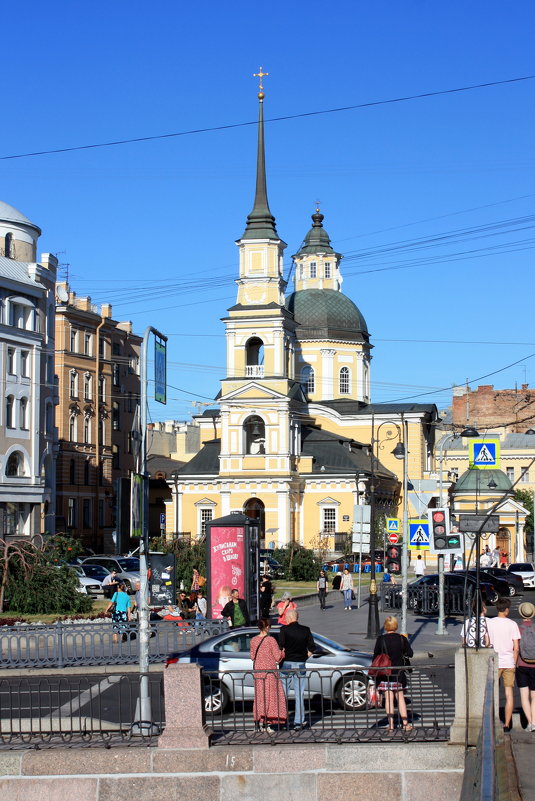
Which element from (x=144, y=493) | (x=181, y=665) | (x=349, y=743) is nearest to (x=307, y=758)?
(x=349, y=743)

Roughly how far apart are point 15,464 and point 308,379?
152 ft

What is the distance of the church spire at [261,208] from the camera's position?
8875 cm

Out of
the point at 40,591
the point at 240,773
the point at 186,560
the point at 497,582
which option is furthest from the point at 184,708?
the point at 497,582

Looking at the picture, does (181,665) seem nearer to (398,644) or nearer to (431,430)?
(398,644)

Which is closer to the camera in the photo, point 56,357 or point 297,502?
point 56,357

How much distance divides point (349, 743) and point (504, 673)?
2910 mm

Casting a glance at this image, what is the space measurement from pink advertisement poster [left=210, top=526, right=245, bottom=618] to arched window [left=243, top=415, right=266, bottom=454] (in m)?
54.6

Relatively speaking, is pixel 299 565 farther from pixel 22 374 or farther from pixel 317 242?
pixel 317 242

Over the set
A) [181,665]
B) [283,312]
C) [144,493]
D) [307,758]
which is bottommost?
[307,758]

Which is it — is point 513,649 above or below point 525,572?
below

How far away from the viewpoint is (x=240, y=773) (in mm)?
14992

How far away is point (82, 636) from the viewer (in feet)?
86.4

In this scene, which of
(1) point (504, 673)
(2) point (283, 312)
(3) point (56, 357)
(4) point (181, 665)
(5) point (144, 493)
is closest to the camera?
(4) point (181, 665)

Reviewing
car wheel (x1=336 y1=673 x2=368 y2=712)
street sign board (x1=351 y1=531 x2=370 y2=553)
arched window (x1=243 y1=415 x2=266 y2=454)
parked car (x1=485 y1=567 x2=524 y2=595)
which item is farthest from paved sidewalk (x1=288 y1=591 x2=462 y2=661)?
arched window (x1=243 y1=415 x2=266 y2=454)
